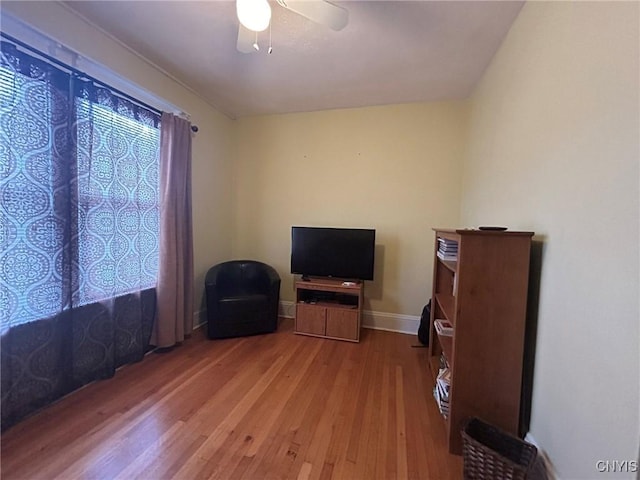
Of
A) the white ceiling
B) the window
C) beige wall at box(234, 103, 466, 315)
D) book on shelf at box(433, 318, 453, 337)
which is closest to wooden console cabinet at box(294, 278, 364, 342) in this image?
beige wall at box(234, 103, 466, 315)

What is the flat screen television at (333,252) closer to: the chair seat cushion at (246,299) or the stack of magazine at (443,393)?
the chair seat cushion at (246,299)

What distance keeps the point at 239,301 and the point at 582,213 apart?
2647 millimetres

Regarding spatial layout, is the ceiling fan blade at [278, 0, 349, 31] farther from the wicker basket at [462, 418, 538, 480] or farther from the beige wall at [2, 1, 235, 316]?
the wicker basket at [462, 418, 538, 480]

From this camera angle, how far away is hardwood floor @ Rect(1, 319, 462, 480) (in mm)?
1342

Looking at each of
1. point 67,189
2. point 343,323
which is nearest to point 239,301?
point 343,323

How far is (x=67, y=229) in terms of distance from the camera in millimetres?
1742

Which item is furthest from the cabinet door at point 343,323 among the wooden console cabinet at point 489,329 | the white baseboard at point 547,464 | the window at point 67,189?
the window at point 67,189

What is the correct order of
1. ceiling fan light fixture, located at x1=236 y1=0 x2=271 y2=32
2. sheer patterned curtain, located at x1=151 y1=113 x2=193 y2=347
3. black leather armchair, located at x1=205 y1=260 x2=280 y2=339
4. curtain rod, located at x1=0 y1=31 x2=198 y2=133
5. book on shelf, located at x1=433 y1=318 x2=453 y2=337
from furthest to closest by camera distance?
1. black leather armchair, located at x1=205 y1=260 x2=280 y2=339
2. sheer patterned curtain, located at x1=151 y1=113 x2=193 y2=347
3. book on shelf, located at x1=433 y1=318 x2=453 y2=337
4. curtain rod, located at x1=0 y1=31 x2=198 y2=133
5. ceiling fan light fixture, located at x1=236 y1=0 x2=271 y2=32

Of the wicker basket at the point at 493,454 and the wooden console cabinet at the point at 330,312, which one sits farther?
the wooden console cabinet at the point at 330,312

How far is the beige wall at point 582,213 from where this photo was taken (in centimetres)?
86

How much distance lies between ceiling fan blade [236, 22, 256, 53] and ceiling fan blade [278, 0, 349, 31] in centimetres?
27

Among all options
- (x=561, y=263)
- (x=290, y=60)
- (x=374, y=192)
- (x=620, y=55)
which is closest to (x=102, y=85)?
(x=290, y=60)

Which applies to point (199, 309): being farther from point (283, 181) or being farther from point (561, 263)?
point (561, 263)

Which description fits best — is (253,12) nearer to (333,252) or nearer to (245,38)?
(245,38)
